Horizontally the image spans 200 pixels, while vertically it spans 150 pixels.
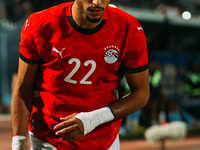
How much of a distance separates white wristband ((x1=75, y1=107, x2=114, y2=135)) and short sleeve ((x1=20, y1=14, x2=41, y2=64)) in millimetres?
449

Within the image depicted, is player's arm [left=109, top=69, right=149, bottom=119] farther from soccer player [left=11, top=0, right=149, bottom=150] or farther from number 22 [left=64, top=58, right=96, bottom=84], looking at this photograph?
number 22 [left=64, top=58, right=96, bottom=84]

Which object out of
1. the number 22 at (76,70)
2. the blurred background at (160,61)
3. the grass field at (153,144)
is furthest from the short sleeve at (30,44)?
the grass field at (153,144)

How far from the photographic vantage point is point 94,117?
220 cm

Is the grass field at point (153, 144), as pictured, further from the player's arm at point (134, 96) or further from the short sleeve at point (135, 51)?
the short sleeve at point (135, 51)

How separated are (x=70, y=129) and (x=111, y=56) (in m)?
0.51

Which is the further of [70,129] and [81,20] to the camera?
[81,20]

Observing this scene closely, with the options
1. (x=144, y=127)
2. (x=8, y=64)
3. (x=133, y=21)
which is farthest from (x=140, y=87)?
(x=8, y=64)

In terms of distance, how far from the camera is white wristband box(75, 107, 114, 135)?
2.15 meters

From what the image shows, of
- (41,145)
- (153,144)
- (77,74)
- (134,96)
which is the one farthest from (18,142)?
(153,144)

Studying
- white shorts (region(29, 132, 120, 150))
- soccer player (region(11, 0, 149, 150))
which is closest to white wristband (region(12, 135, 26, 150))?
soccer player (region(11, 0, 149, 150))

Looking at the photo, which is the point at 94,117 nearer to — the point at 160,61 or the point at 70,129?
the point at 70,129

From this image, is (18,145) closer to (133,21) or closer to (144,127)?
(133,21)

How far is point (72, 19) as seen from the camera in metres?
2.23

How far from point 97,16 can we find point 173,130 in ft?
13.1
